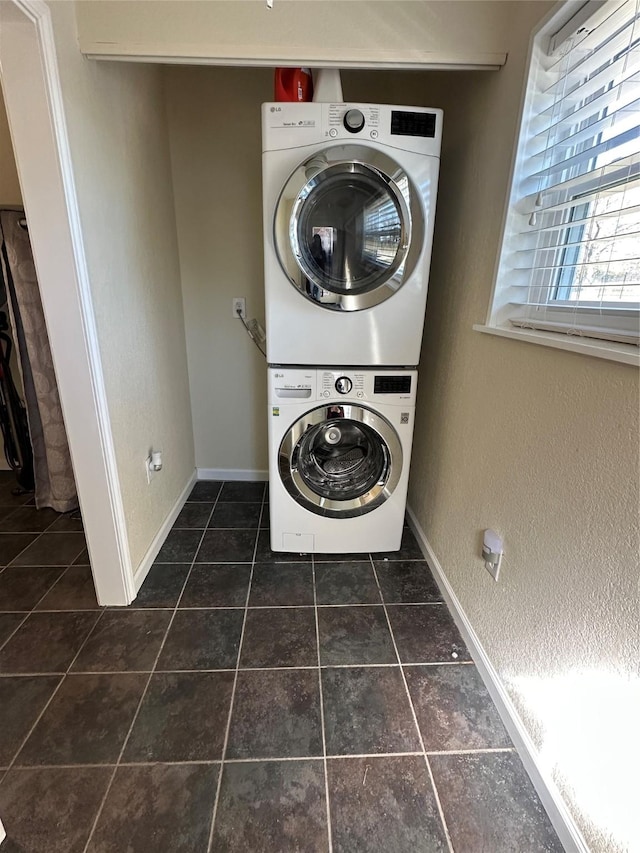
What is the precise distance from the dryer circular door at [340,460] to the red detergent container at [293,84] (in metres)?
1.16

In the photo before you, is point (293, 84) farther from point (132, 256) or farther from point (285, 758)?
point (285, 758)

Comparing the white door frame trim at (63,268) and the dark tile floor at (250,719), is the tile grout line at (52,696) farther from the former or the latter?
the white door frame trim at (63,268)

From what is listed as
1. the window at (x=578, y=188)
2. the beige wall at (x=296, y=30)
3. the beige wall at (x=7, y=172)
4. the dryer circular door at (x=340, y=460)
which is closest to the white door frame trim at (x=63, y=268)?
the beige wall at (x=296, y=30)

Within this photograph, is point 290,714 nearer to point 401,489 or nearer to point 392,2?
point 401,489

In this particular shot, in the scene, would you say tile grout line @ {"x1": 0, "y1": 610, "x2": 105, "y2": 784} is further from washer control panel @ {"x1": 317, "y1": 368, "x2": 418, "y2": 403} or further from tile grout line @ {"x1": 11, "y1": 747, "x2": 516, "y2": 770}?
washer control panel @ {"x1": 317, "y1": 368, "x2": 418, "y2": 403}

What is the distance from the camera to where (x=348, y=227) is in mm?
1434

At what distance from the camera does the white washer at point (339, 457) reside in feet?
5.28

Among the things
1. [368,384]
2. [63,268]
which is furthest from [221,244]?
[368,384]

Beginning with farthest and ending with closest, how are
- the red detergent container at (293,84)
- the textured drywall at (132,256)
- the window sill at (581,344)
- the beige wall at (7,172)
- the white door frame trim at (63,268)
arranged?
the beige wall at (7,172) < the red detergent container at (293,84) < the textured drywall at (132,256) < the white door frame trim at (63,268) < the window sill at (581,344)

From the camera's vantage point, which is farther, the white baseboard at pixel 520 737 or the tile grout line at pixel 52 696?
the tile grout line at pixel 52 696

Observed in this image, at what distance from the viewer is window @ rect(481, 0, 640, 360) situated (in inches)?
34.1

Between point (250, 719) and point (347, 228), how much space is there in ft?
5.30

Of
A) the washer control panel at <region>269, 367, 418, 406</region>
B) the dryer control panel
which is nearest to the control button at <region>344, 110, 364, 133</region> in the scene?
the dryer control panel

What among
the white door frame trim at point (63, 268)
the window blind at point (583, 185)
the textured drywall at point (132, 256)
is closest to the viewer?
the window blind at point (583, 185)
